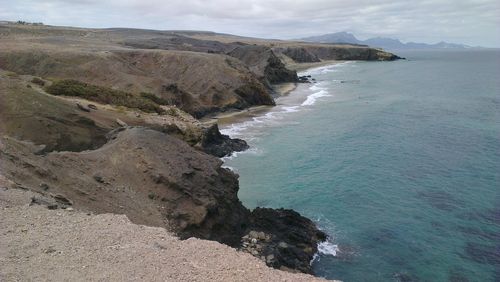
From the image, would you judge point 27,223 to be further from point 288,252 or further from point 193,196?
point 288,252

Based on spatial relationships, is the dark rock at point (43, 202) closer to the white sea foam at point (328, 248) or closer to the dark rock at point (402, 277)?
the white sea foam at point (328, 248)

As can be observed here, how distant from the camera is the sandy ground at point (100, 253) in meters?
10.9

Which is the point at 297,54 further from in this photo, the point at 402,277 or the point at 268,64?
the point at 402,277

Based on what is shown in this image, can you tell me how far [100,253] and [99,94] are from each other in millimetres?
31174

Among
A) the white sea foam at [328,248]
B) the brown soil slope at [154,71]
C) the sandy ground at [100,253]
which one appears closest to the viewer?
the sandy ground at [100,253]

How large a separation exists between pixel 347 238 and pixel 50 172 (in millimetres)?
17066

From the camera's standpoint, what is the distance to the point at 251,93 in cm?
6994

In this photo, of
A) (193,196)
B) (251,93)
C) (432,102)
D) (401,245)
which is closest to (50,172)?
(193,196)

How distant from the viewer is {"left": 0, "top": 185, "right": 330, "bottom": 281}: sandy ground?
10875 millimetres

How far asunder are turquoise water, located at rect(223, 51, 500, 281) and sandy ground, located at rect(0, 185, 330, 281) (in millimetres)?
11935

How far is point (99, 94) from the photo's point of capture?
40500 mm

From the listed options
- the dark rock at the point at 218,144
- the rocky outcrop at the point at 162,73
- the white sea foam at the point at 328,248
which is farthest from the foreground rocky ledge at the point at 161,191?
the rocky outcrop at the point at 162,73

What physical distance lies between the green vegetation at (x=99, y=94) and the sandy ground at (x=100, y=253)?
2611 cm

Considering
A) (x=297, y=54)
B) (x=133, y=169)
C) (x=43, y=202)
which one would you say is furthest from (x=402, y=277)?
(x=297, y=54)
